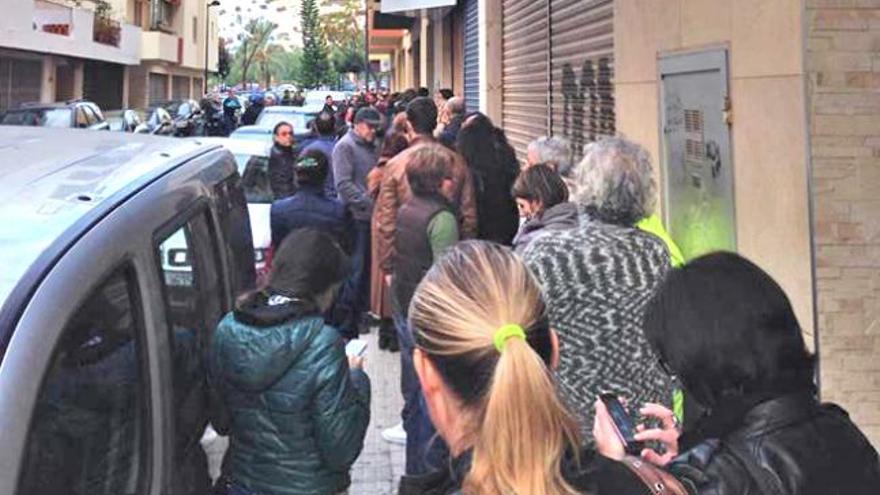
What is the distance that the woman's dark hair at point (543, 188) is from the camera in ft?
13.0

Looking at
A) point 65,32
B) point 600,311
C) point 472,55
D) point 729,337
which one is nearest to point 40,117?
point 472,55

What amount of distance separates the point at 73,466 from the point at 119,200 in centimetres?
64

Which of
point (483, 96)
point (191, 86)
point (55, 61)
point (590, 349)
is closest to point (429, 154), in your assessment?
point (590, 349)

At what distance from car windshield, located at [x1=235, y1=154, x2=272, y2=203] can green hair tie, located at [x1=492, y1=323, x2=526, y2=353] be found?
24.4 feet

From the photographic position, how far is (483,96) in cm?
1630

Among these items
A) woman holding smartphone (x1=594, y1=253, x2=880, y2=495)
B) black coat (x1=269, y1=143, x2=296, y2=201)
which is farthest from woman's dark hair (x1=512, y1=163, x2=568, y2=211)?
black coat (x1=269, y1=143, x2=296, y2=201)

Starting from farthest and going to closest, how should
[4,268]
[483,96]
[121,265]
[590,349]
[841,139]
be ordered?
[483,96], [841,139], [590,349], [121,265], [4,268]

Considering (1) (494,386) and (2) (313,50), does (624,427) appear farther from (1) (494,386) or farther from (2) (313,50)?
(2) (313,50)

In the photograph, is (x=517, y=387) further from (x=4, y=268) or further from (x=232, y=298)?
(x=232, y=298)

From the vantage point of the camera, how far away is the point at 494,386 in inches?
59.7

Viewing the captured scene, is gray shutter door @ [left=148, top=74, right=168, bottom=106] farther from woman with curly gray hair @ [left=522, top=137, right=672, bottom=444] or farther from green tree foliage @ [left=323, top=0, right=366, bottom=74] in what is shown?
woman with curly gray hair @ [left=522, top=137, right=672, bottom=444]

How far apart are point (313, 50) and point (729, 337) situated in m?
87.6

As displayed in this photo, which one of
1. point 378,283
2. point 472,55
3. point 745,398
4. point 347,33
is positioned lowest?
point 378,283

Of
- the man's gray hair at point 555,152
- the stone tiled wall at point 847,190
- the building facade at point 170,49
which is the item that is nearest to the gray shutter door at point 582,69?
the man's gray hair at point 555,152
